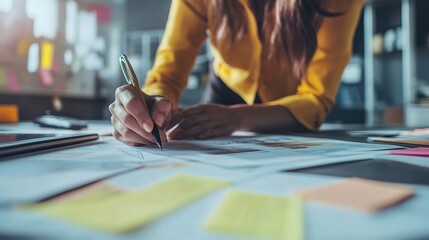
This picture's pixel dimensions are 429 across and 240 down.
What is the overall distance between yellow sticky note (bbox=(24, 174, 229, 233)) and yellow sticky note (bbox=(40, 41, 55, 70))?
126cm

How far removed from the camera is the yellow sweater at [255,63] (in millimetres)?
808

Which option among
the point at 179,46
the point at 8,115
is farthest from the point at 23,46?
the point at 179,46

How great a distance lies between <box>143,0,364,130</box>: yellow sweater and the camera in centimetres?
81

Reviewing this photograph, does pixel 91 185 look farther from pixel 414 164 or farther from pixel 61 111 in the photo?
pixel 61 111

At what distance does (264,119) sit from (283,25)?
0.89 ft

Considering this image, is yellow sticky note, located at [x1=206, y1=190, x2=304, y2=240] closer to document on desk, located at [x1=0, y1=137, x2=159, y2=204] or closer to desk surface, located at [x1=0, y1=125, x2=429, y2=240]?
desk surface, located at [x1=0, y1=125, x2=429, y2=240]

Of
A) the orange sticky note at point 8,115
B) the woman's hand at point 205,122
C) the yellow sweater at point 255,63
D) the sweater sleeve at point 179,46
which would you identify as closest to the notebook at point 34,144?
the woman's hand at point 205,122

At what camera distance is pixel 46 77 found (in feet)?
4.37

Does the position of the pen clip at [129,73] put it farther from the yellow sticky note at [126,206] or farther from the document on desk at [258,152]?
the yellow sticky note at [126,206]

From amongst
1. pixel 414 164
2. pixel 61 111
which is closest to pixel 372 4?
pixel 61 111

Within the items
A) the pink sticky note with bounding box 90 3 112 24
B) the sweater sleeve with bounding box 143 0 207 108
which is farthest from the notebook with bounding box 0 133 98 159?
the pink sticky note with bounding box 90 3 112 24

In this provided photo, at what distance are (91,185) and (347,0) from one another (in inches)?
29.7

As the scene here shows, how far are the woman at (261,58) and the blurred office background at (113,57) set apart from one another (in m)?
0.62

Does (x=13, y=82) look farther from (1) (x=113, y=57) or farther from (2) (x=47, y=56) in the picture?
(1) (x=113, y=57)
